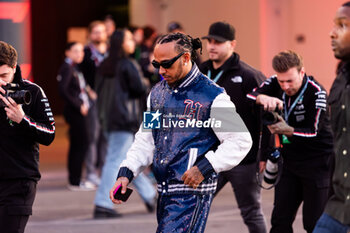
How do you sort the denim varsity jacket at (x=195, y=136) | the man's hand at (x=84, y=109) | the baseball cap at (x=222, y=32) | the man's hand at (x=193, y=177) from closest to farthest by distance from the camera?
1. the man's hand at (x=193, y=177)
2. the denim varsity jacket at (x=195, y=136)
3. the baseball cap at (x=222, y=32)
4. the man's hand at (x=84, y=109)

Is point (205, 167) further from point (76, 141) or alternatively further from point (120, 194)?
point (76, 141)

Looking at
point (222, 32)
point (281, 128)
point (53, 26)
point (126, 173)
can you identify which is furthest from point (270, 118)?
point (53, 26)

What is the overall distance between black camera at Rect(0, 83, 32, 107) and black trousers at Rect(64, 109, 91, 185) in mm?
6632

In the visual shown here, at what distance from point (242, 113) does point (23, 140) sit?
2309 mm

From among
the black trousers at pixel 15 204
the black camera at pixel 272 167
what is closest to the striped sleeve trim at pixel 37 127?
the black trousers at pixel 15 204

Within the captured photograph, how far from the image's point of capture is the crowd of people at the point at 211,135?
17.0ft

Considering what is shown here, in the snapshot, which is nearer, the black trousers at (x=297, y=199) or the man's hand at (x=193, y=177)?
the man's hand at (x=193, y=177)

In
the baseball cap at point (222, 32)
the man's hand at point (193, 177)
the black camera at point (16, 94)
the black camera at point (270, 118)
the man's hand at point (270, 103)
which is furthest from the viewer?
the baseball cap at point (222, 32)

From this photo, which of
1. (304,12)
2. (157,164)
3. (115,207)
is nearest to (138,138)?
(157,164)

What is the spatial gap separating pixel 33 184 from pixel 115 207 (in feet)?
15.8

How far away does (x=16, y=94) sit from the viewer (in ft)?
18.1

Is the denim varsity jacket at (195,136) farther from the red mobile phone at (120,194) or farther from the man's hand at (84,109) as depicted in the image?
the man's hand at (84,109)

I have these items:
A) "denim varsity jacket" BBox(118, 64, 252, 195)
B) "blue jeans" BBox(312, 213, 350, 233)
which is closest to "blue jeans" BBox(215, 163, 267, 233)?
"denim varsity jacket" BBox(118, 64, 252, 195)

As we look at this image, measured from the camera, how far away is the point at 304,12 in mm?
16391
